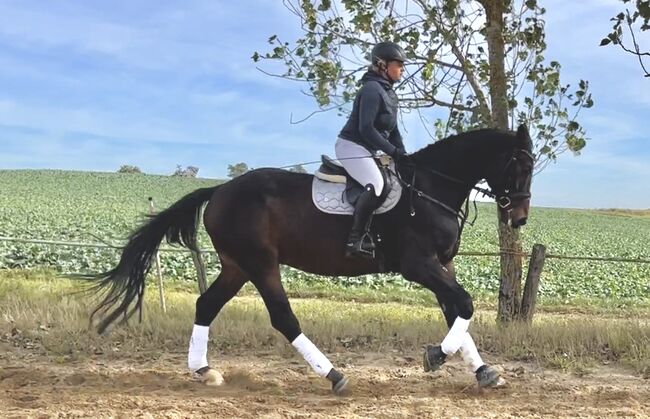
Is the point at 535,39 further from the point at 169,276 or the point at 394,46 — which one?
the point at 169,276

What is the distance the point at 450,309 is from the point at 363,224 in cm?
105

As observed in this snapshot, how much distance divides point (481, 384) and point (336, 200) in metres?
1.98

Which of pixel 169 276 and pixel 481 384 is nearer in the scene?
pixel 481 384

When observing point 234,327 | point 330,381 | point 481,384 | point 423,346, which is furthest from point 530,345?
point 234,327

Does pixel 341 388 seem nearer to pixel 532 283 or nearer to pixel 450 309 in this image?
pixel 450 309

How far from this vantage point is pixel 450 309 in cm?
554

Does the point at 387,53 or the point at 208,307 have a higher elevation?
the point at 387,53

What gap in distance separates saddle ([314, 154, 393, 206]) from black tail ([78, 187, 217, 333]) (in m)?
1.19

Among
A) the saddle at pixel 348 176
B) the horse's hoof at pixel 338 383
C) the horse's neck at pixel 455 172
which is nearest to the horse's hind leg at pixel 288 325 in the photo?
the horse's hoof at pixel 338 383

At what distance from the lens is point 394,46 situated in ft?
18.6

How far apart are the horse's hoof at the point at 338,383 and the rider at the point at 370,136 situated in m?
1.03

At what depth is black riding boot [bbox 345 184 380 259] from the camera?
17.8 feet

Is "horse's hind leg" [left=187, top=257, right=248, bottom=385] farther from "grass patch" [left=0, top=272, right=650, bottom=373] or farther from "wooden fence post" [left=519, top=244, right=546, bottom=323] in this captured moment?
"wooden fence post" [left=519, top=244, right=546, bottom=323]

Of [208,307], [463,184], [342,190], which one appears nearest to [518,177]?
[463,184]
